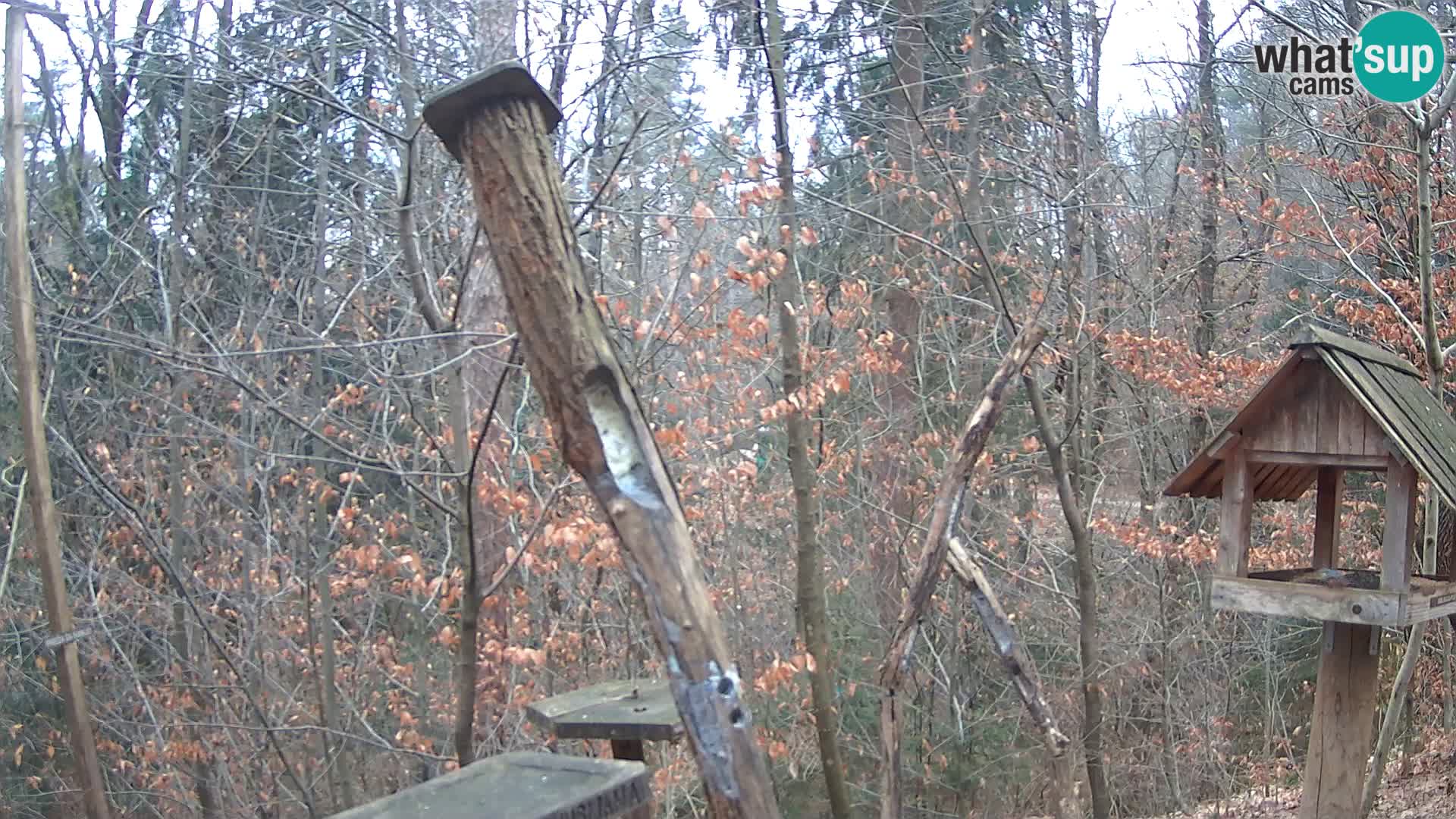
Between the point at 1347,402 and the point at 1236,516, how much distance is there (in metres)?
0.57

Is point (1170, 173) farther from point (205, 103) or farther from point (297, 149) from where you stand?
point (205, 103)

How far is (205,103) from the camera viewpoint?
8523mm

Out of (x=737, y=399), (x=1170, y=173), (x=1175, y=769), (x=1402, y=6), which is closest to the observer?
(x=1402, y=6)

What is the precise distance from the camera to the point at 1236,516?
4.27 metres

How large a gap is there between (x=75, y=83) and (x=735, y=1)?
5.01 meters

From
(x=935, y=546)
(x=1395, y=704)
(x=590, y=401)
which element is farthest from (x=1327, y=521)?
(x=590, y=401)

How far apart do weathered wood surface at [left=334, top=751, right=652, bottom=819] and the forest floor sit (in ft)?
20.7

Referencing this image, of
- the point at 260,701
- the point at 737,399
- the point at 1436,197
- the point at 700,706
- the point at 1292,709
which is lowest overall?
the point at 1292,709

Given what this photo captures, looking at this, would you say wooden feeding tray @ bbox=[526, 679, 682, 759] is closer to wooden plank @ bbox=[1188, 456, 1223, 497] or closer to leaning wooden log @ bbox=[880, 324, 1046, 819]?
leaning wooden log @ bbox=[880, 324, 1046, 819]

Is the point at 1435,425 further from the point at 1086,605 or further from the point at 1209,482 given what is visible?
the point at 1086,605

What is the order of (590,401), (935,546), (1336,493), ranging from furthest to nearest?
(1336,493) < (935,546) < (590,401)

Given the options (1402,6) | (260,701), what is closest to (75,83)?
(260,701)

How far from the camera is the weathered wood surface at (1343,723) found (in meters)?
4.29

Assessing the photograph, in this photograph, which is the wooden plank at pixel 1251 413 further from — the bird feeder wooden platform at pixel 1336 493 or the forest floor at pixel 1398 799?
the forest floor at pixel 1398 799
